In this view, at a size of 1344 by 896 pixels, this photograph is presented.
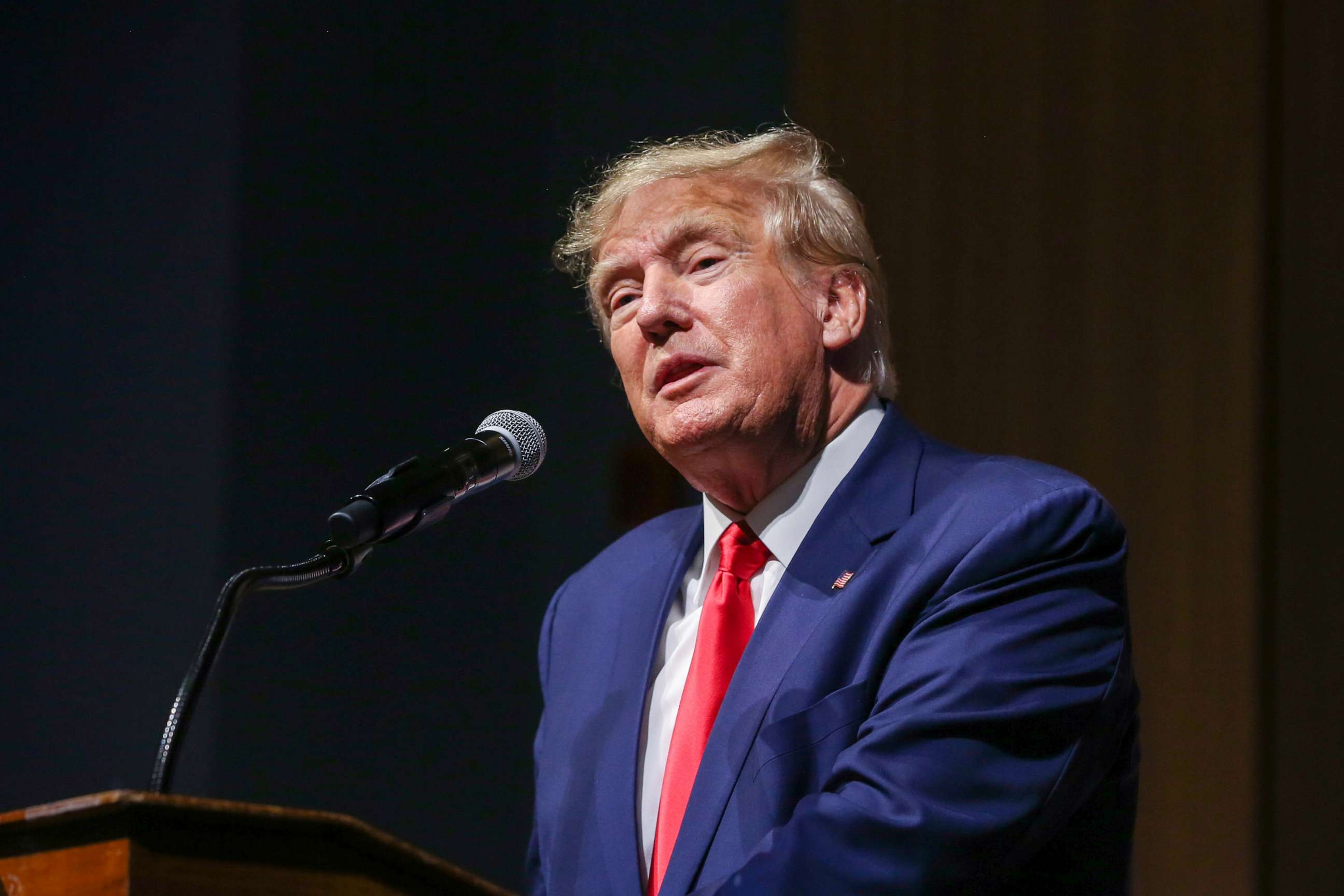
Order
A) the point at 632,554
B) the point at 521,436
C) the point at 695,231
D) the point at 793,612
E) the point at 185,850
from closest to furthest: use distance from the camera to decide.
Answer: the point at 185,850 < the point at 521,436 < the point at 793,612 < the point at 695,231 < the point at 632,554

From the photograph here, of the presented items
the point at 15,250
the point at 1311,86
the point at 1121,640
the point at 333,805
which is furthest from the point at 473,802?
the point at 1311,86

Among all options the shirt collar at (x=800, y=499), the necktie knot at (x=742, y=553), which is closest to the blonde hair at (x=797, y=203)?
the shirt collar at (x=800, y=499)

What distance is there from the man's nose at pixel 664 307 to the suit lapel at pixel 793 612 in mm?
350

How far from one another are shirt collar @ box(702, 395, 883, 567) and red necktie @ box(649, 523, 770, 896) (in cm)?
3

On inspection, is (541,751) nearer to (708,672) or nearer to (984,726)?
(708,672)

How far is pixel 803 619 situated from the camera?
6.03 ft

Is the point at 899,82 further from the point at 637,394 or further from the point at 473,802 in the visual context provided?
the point at 473,802

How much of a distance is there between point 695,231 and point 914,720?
92 centimetres

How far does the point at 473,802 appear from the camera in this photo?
378 centimetres

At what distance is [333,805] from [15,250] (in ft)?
4.90

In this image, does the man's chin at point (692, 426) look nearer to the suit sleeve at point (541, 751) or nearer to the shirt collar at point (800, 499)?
the shirt collar at point (800, 499)

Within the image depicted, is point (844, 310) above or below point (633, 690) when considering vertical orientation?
above

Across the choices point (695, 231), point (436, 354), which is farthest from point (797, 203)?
point (436, 354)

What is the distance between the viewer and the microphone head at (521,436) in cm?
174
